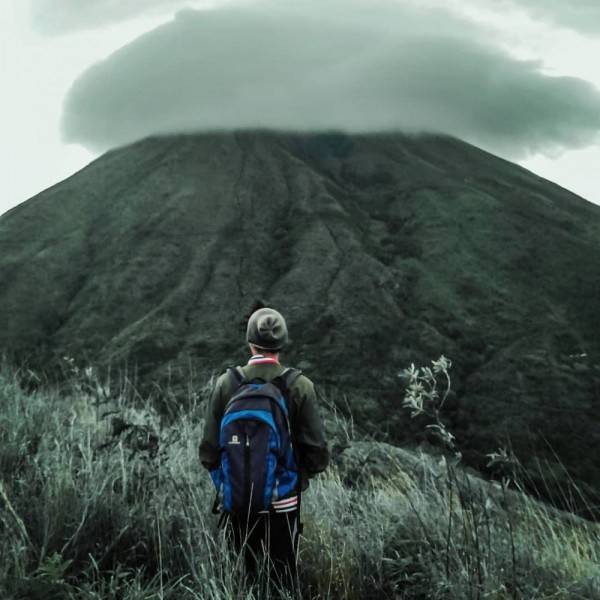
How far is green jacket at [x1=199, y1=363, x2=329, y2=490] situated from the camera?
12.5ft

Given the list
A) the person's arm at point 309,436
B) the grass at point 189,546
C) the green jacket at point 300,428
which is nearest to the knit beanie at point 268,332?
the green jacket at point 300,428

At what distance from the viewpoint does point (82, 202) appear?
98000 mm

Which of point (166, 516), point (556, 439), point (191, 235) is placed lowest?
point (556, 439)

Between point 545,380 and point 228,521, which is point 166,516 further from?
point 545,380

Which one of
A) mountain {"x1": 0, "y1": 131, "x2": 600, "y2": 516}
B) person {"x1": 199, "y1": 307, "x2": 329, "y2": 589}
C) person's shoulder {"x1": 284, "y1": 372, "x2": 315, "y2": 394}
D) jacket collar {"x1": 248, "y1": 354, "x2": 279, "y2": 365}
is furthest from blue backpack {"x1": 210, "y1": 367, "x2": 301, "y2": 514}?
mountain {"x1": 0, "y1": 131, "x2": 600, "y2": 516}

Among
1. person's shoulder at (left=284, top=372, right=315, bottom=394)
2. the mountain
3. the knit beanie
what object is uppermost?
the knit beanie

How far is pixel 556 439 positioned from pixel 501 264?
31.1 meters

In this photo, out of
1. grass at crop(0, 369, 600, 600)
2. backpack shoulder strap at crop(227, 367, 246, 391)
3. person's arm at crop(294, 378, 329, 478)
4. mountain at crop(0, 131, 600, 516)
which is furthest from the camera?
mountain at crop(0, 131, 600, 516)

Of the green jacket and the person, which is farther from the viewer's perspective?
the green jacket

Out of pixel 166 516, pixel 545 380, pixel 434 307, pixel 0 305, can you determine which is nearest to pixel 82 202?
pixel 0 305

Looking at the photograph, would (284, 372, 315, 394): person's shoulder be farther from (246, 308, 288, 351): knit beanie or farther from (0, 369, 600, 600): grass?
(0, 369, 600, 600): grass

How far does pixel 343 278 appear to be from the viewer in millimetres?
77688

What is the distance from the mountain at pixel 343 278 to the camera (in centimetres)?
6334

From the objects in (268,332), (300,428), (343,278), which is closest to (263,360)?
(268,332)
